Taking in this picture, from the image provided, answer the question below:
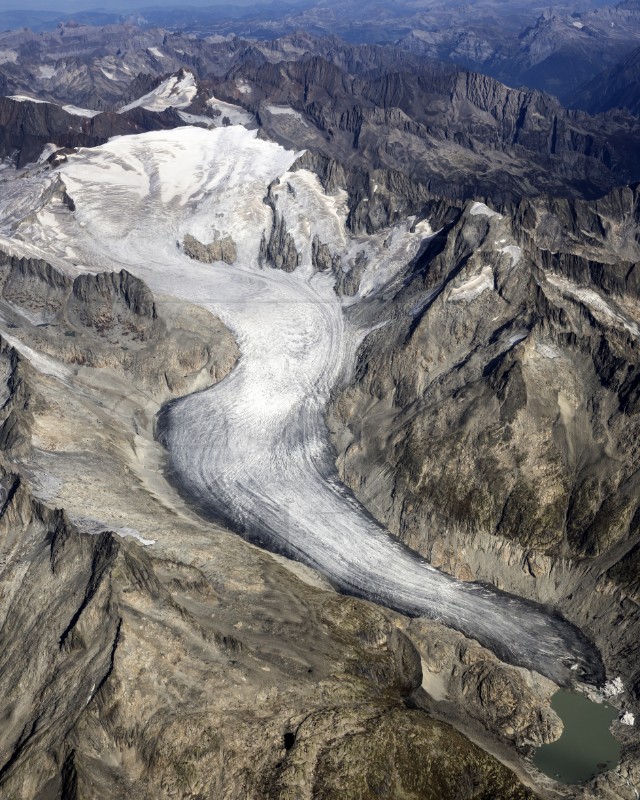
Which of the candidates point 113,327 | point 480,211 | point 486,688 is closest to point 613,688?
point 486,688

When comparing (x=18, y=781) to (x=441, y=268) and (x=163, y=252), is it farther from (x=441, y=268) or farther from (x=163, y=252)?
(x=163, y=252)

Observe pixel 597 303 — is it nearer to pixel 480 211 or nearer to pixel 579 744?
pixel 480 211

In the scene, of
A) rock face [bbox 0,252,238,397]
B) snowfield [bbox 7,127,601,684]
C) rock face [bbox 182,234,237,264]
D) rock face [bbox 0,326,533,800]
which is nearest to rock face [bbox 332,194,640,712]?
snowfield [bbox 7,127,601,684]

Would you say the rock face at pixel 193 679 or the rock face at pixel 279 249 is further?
the rock face at pixel 279 249

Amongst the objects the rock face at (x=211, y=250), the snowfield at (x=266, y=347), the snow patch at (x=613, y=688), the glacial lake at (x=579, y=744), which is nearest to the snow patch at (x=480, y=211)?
the snowfield at (x=266, y=347)

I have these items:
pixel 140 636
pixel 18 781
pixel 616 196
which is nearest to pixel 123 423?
pixel 140 636

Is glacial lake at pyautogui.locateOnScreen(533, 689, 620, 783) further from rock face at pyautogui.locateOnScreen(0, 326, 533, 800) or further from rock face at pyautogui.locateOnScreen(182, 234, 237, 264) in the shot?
rock face at pyautogui.locateOnScreen(182, 234, 237, 264)

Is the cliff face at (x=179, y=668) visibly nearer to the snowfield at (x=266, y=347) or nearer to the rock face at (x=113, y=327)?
the snowfield at (x=266, y=347)
